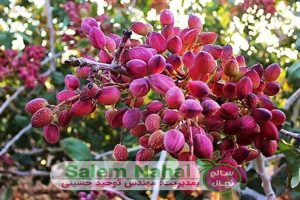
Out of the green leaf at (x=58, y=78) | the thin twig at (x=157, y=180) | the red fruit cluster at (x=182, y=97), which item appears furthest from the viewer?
the green leaf at (x=58, y=78)

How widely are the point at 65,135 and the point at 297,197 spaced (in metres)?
1.19

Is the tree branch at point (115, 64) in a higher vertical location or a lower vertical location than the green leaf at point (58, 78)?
lower

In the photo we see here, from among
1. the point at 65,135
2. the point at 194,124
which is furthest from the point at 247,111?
the point at 65,135

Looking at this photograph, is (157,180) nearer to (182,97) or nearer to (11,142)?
(182,97)

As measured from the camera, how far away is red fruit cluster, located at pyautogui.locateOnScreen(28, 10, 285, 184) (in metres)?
0.57

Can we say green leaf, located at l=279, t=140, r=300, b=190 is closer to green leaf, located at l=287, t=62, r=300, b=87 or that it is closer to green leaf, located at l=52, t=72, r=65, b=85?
green leaf, located at l=287, t=62, r=300, b=87

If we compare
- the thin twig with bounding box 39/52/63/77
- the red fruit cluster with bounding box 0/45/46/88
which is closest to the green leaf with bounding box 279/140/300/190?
the red fruit cluster with bounding box 0/45/46/88

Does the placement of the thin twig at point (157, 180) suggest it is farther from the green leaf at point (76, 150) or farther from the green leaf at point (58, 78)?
the green leaf at point (58, 78)

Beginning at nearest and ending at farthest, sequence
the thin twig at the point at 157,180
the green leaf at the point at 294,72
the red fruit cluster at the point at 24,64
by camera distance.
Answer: the thin twig at the point at 157,180
the green leaf at the point at 294,72
the red fruit cluster at the point at 24,64

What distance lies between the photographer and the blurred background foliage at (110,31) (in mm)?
1326

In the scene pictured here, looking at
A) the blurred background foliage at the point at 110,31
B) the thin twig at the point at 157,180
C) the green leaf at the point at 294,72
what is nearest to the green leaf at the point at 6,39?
the blurred background foliage at the point at 110,31

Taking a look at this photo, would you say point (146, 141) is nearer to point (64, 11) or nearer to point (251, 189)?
point (251, 189)

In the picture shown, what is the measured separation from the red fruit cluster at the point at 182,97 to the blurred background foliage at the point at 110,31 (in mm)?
194

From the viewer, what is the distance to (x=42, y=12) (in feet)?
7.18
